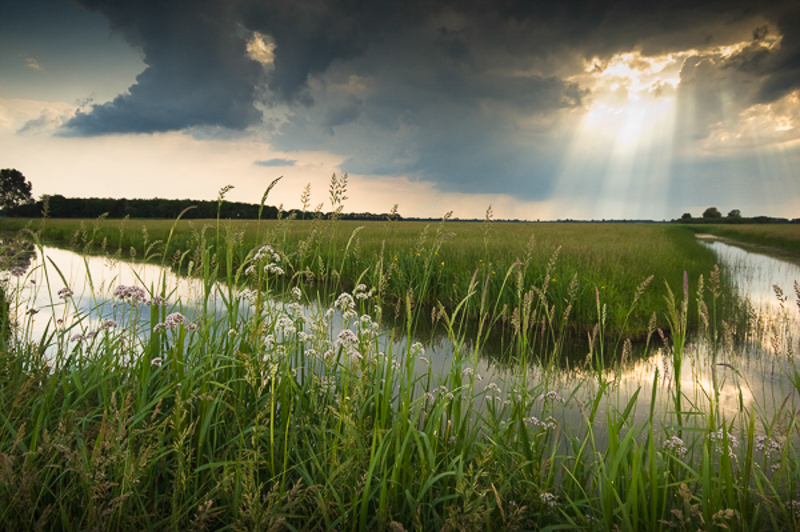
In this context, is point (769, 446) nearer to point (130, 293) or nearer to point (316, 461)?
point (316, 461)

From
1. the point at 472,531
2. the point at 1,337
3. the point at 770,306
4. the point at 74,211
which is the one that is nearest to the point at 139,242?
the point at 1,337

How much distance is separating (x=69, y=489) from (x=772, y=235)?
4347cm

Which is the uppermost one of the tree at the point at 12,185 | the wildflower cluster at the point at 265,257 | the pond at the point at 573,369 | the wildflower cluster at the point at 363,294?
the tree at the point at 12,185

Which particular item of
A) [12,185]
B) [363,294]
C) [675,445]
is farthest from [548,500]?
[12,185]

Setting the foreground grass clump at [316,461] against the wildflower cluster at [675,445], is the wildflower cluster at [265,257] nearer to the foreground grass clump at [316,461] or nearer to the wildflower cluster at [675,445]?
the foreground grass clump at [316,461]

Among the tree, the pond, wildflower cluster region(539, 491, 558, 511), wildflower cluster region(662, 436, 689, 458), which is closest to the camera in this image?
wildflower cluster region(539, 491, 558, 511)

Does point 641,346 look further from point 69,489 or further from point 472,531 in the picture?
point 69,489

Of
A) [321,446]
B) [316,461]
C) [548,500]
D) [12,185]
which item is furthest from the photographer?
[12,185]

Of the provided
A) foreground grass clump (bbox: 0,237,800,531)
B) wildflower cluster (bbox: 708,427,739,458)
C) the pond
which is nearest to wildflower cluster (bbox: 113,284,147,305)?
foreground grass clump (bbox: 0,237,800,531)

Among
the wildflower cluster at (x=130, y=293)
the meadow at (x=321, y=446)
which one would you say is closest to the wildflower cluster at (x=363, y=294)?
the meadow at (x=321, y=446)

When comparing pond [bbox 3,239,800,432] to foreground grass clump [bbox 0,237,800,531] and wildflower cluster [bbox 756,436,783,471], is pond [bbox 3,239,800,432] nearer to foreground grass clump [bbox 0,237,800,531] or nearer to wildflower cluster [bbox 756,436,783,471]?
wildflower cluster [bbox 756,436,783,471]

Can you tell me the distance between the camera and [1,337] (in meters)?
3.30

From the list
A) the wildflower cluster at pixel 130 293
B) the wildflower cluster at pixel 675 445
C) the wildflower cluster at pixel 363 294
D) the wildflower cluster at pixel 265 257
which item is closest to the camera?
the wildflower cluster at pixel 265 257

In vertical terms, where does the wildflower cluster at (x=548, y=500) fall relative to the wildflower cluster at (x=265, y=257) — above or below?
below
